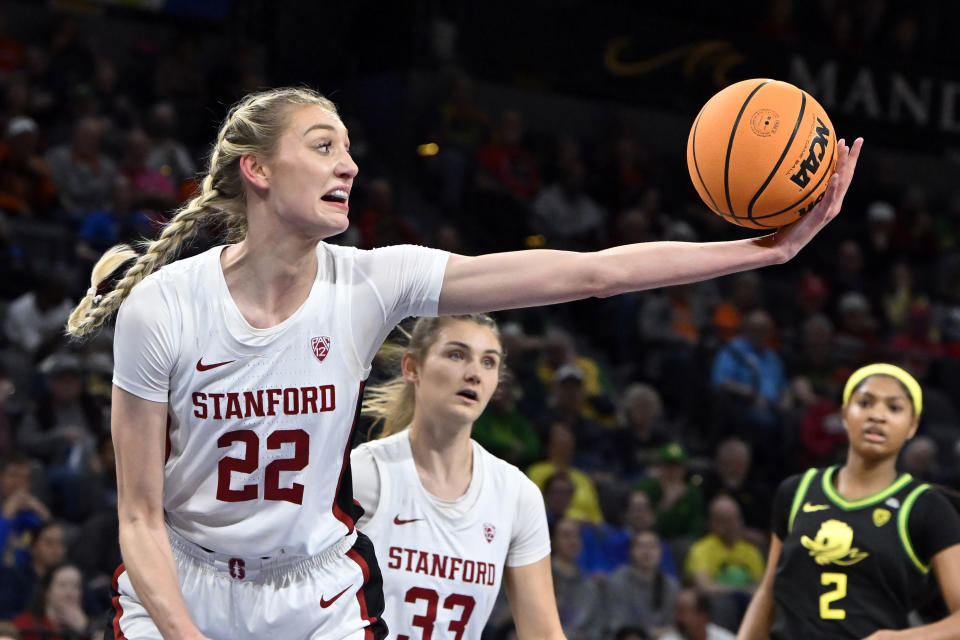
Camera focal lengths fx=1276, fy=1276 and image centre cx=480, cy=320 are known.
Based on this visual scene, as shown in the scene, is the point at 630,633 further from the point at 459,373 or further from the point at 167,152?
the point at 167,152

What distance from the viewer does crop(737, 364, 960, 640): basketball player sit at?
4781 mm

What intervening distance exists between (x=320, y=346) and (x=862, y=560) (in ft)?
8.62

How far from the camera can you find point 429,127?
1257 cm

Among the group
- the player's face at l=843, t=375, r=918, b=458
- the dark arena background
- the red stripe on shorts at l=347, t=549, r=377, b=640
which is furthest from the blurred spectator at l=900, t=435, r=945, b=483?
the red stripe on shorts at l=347, t=549, r=377, b=640

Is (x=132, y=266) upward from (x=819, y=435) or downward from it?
upward

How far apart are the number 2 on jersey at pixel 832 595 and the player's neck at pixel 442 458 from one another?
1546 millimetres

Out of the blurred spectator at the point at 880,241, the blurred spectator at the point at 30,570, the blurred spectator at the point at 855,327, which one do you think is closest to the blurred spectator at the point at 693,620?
the blurred spectator at the point at 30,570

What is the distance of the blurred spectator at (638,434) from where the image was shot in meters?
9.48

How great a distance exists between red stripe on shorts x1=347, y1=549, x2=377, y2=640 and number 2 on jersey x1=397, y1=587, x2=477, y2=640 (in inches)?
29.7

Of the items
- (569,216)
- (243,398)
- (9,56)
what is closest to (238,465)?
(243,398)

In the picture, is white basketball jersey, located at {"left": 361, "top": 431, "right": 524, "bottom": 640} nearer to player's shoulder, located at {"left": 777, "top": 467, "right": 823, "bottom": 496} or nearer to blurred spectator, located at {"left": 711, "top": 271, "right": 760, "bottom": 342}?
player's shoulder, located at {"left": 777, "top": 467, "right": 823, "bottom": 496}

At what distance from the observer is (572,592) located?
769 centimetres

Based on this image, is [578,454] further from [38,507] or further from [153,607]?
[153,607]

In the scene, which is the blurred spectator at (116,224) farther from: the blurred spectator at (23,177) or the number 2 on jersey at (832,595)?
the number 2 on jersey at (832,595)
